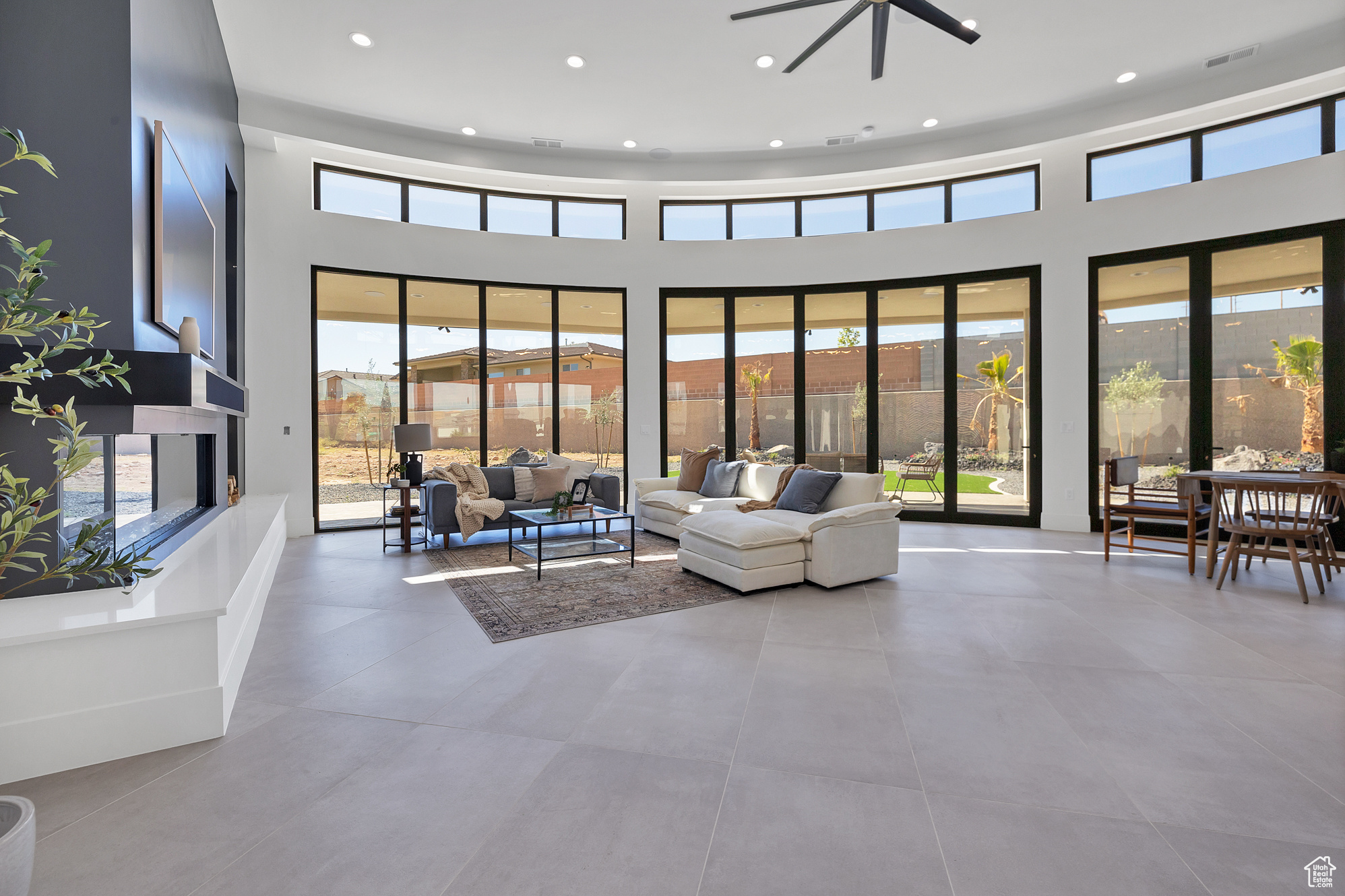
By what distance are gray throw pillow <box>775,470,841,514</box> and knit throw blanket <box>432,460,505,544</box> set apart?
2.93 meters

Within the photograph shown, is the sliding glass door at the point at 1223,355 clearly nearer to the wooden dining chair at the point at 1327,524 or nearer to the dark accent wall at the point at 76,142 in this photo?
the wooden dining chair at the point at 1327,524

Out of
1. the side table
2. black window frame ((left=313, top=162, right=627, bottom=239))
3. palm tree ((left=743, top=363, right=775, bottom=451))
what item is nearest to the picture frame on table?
the side table

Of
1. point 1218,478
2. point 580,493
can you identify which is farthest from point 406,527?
point 1218,478

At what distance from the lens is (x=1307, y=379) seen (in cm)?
580

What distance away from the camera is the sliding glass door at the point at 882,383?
289 inches

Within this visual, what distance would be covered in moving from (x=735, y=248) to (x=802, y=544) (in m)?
4.81

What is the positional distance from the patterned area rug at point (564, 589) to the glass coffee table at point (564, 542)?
0.08 meters

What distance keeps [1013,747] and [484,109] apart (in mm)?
6986

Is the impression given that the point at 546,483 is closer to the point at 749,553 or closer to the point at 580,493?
the point at 580,493

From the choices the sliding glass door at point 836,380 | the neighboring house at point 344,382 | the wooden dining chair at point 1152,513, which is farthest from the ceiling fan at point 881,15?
the neighboring house at point 344,382

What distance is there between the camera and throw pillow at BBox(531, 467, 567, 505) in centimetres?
664

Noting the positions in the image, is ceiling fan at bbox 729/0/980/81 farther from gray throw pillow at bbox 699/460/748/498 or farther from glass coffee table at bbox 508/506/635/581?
gray throw pillow at bbox 699/460/748/498

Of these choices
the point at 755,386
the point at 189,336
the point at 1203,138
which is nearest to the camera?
the point at 189,336

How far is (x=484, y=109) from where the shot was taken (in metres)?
6.42
